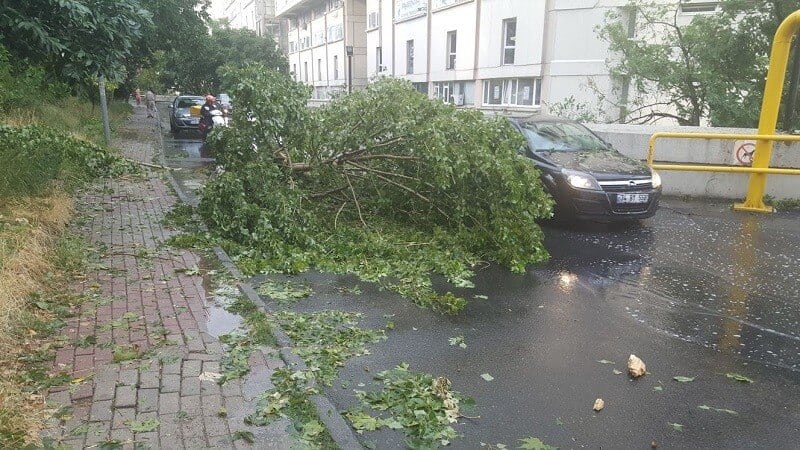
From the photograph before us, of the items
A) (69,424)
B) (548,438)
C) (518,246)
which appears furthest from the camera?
(518,246)

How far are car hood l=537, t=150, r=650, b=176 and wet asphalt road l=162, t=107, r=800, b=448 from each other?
1.29 metres

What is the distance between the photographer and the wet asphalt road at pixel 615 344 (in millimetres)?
3691

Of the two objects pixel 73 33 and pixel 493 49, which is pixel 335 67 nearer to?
pixel 493 49

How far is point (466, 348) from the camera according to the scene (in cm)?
476

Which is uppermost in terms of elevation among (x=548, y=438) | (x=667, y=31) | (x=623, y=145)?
(x=667, y=31)

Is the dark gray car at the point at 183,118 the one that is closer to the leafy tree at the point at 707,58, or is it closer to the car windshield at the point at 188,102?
the car windshield at the point at 188,102

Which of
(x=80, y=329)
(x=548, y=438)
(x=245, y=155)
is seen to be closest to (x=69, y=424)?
(x=80, y=329)

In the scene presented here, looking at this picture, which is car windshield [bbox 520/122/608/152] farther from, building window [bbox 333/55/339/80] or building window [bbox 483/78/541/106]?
building window [bbox 333/55/339/80]

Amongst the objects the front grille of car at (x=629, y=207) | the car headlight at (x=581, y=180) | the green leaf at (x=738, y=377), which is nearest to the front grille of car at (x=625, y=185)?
the car headlight at (x=581, y=180)

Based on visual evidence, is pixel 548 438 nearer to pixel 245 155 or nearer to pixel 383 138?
pixel 383 138

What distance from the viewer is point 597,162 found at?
29.3 feet

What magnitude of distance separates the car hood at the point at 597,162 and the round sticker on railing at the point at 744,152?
3.06m

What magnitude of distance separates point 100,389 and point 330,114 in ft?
17.7

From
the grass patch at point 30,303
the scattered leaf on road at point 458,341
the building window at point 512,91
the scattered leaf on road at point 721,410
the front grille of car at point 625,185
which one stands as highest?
the building window at point 512,91
